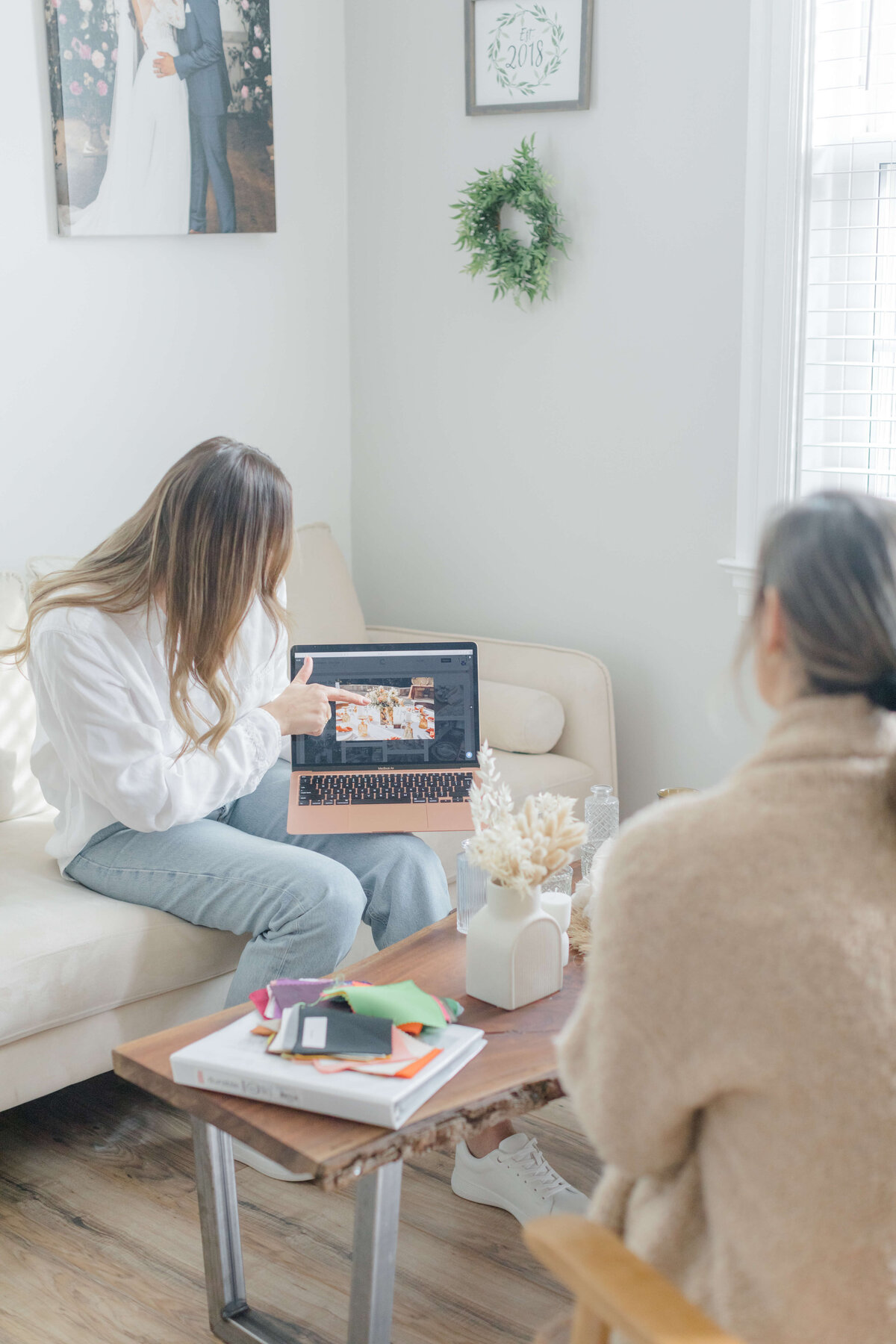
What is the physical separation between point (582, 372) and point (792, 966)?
87.9 inches

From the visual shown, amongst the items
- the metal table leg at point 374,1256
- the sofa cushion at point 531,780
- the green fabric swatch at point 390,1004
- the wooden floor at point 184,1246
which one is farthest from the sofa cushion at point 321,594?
the metal table leg at point 374,1256

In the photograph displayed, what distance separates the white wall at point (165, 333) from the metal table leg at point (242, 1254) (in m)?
1.53

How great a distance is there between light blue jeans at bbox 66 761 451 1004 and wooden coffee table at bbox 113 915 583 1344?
0.71 feet

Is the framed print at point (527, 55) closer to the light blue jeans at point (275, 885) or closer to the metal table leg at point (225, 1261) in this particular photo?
the light blue jeans at point (275, 885)

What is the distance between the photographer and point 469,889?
1.66m

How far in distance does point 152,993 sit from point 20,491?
1.20m

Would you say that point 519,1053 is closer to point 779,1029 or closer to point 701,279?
point 779,1029

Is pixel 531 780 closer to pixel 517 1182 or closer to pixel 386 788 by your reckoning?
pixel 386 788

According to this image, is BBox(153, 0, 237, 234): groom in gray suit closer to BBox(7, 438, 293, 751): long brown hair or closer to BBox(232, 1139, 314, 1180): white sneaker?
BBox(7, 438, 293, 751): long brown hair

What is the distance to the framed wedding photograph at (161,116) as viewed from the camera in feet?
8.42

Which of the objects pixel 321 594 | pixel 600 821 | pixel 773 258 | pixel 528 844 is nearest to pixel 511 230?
pixel 773 258

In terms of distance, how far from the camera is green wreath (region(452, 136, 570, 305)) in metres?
2.77

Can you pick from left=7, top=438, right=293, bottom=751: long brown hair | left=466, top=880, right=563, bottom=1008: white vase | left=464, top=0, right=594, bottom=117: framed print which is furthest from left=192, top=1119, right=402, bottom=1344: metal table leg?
left=464, top=0, right=594, bottom=117: framed print

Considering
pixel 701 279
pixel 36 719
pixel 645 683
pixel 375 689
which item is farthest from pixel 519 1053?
pixel 701 279
